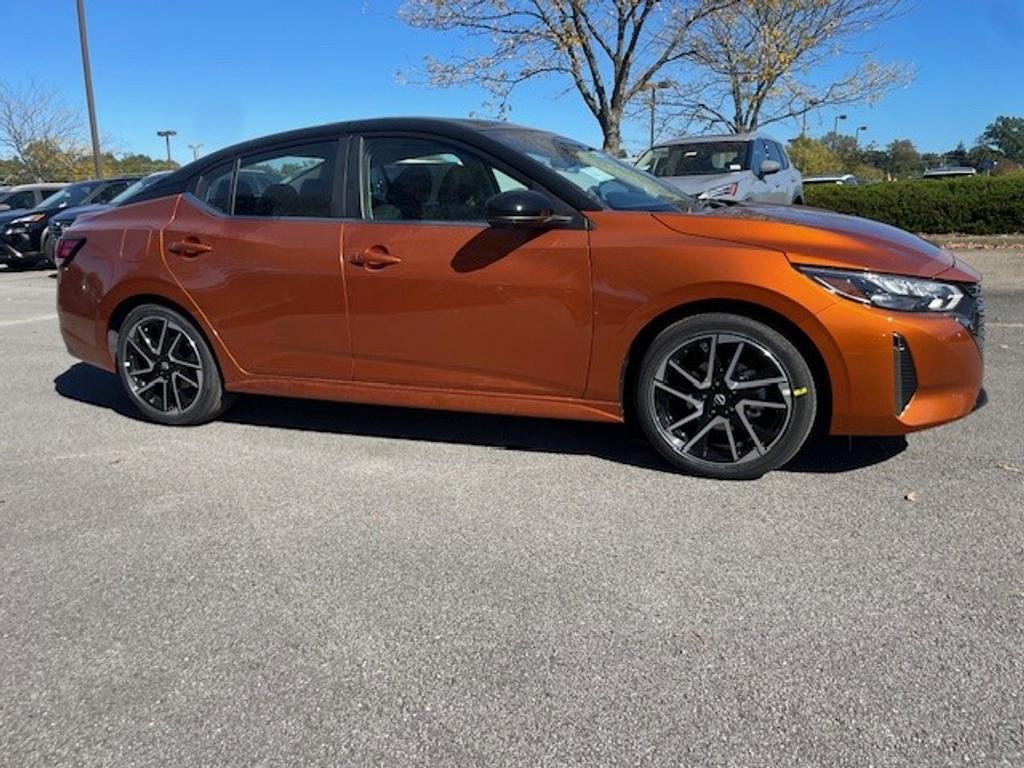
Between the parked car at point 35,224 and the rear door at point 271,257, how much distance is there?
37.6 ft

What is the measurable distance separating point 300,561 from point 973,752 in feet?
7.25

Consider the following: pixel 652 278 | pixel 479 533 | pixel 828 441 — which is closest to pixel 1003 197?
pixel 828 441

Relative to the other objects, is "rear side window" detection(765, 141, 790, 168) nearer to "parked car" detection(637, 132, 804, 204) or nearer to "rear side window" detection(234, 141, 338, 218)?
"parked car" detection(637, 132, 804, 204)

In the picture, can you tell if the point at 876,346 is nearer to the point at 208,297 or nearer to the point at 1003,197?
the point at 208,297

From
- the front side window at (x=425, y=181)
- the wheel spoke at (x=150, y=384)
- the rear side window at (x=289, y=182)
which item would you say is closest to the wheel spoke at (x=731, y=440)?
the front side window at (x=425, y=181)

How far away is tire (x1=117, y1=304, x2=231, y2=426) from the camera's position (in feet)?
15.3

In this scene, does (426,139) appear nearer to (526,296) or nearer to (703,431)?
(526,296)

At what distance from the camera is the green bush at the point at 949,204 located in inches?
532

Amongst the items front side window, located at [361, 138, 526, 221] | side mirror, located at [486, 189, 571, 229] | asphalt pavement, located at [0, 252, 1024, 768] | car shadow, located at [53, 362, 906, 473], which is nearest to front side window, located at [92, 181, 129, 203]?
car shadow, located at [53, 362, 906, 473]

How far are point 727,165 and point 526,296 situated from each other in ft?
25.8

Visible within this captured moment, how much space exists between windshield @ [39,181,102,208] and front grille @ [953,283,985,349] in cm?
1503

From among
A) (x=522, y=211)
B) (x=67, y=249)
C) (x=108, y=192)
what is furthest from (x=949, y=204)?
(x=108, y=192)

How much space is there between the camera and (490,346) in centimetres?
392

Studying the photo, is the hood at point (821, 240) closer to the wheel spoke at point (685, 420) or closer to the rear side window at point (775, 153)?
the wheel spoke at point (685, 420)
